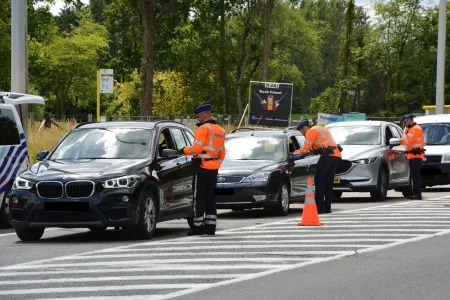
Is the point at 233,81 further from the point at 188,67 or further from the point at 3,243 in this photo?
the point at 3,243

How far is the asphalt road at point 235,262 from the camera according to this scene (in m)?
9.70

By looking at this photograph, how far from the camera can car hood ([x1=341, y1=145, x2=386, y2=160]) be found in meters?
23.8

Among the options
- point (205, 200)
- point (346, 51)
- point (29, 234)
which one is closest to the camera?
point (29, 234)

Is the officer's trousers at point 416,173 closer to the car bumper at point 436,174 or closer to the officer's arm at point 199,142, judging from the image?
the car bumper at point 436,174

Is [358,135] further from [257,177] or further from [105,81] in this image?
[105,81]

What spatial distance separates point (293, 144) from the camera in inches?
829

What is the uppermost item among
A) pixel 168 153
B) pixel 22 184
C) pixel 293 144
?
pixel 168 153

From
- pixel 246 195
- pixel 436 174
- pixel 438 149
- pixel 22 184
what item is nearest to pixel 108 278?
pixel 22 184

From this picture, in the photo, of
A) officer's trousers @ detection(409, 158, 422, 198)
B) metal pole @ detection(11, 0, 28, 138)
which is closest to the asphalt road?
officer's trousers @ detection(409, 158, 422, 198)

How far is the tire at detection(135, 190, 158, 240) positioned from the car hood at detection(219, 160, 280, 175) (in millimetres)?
4515

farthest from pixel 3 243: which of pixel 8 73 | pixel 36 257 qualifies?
pixel 8 73

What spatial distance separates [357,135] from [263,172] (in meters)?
6.29

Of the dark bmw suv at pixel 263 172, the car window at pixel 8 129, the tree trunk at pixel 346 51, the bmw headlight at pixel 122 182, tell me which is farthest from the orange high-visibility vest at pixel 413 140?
the tree trunk at pixel 346 51

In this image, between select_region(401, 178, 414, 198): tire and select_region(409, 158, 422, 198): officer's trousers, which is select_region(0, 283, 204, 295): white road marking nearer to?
select_region(409, 158, 422, 198): officer's trousers
